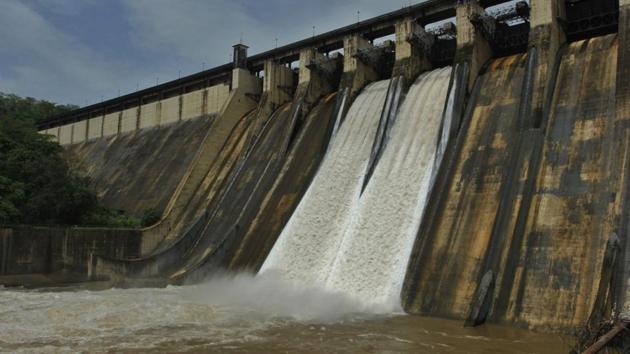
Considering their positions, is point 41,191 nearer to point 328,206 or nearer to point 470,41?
point 328,206

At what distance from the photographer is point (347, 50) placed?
23.5 m

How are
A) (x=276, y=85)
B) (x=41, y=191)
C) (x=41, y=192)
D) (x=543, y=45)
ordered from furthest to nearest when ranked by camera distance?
(x=276, y=85) < (x=41, y=191) < (x=41, y=192) < (x=543, y=45)

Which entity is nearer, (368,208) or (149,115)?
(368,208)

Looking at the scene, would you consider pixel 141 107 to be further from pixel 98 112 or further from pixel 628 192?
pixel 628 192

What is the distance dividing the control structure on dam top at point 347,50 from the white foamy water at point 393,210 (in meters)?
2.47

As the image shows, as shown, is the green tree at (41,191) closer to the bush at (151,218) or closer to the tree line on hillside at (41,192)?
the tree line on hillside at (41,192)

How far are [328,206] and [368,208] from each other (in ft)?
6.48

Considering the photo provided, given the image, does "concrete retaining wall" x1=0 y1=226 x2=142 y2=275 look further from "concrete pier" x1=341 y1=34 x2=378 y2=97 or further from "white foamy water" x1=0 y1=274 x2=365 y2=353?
"concrete pier" x1=341 y1=34 x2=378 y2=97

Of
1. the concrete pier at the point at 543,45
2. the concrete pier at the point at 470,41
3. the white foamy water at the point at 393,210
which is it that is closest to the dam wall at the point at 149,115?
the white foamy water at the point at 393,210

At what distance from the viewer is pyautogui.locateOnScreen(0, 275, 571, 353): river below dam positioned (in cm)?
981

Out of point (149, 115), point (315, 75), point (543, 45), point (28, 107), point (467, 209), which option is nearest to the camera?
point (467, 209)

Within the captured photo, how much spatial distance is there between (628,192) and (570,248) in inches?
65.1

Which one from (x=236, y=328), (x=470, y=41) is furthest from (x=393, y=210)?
(x=470, y=41)

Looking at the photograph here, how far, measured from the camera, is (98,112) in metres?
41.4
